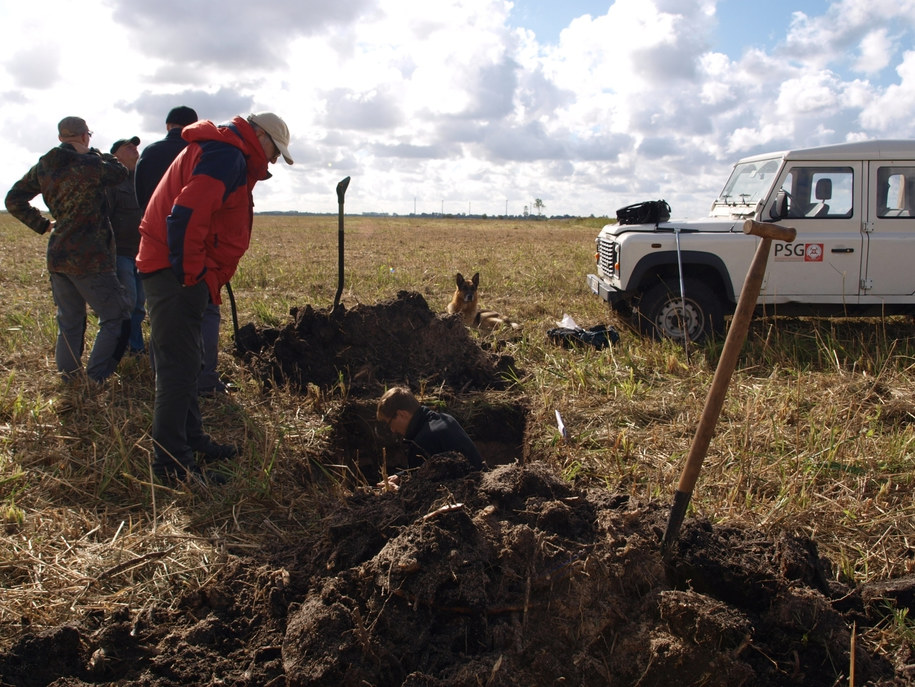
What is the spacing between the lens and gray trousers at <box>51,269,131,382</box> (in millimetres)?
4938

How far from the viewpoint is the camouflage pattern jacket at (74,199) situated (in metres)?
4.76

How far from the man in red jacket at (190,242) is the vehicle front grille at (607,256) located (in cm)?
458

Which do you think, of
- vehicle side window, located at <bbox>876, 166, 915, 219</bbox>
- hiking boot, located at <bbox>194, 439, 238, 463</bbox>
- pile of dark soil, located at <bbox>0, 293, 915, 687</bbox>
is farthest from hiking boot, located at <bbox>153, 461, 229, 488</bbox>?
vehicle side window, located at <bbox>876, 166, 915, 219</bbox>

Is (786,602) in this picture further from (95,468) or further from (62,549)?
(95,468)

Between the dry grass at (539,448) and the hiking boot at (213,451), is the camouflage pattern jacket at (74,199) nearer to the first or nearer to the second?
the dry grass at (539,448)

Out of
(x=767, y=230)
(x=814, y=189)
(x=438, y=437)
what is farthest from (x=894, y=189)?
(x=438, y=437)

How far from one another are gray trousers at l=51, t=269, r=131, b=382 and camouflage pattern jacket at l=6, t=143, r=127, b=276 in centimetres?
14

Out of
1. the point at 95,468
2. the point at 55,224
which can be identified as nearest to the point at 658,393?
the point at 95,468

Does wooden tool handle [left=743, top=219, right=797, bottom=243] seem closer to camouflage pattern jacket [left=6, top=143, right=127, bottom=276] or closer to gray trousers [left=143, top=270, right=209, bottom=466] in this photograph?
gray trousers [left=143, top=270, right=209, bottom=466]

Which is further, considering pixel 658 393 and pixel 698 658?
pixel 658 393

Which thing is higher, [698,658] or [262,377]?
[262,377]

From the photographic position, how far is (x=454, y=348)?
6.11 meters

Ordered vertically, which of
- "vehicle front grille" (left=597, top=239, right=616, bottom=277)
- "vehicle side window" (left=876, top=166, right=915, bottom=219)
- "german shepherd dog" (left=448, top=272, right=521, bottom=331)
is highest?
"vehicle side window" (left=876, top=166, right=915, bottom=219)

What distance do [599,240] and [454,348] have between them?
3162 mm
